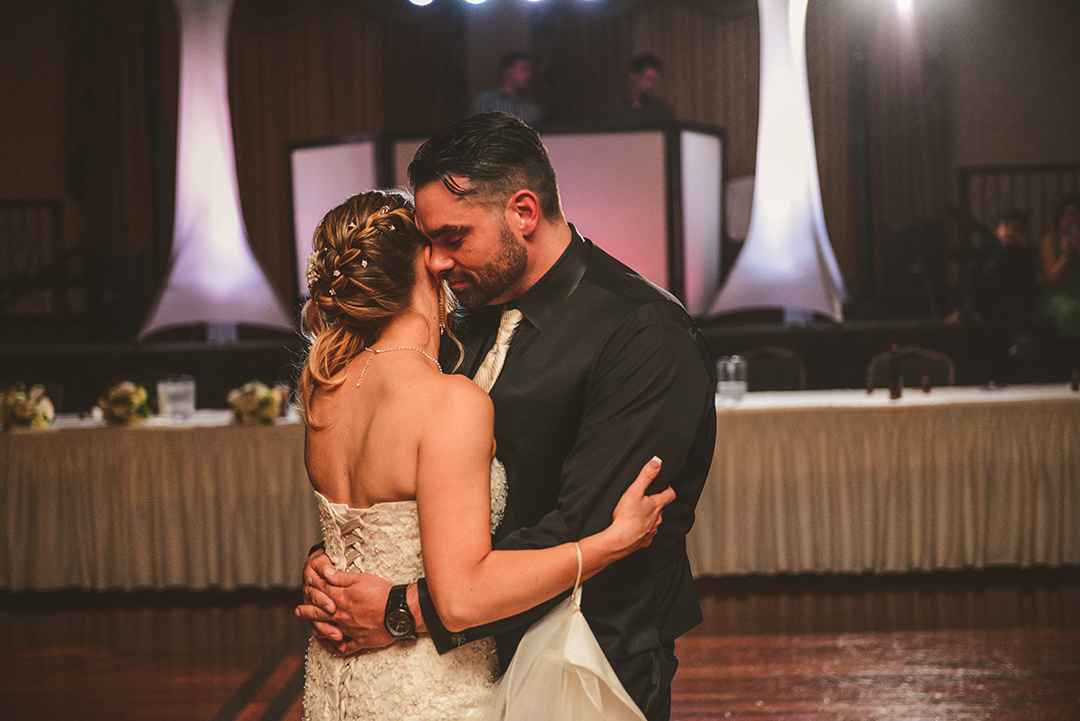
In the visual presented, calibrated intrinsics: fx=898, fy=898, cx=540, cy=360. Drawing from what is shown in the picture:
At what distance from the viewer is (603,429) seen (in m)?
1.36

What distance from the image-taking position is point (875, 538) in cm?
427

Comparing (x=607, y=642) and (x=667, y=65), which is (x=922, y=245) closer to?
(x=667, y=65)

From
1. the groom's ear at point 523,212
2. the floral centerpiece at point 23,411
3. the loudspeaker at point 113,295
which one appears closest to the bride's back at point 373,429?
the groom's ear at point 523,212

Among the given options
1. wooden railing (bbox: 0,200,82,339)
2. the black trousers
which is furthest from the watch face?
wooden railing (bbox: 0,200,82,339)

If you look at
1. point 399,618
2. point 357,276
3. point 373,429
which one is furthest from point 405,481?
point 357,276

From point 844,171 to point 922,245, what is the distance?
69.5 inches

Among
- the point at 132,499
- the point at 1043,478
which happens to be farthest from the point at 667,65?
the point at 132,499

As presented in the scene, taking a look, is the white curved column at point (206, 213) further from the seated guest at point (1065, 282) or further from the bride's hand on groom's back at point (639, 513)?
the seated guest at point (1065, 282)

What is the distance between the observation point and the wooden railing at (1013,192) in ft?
30.2

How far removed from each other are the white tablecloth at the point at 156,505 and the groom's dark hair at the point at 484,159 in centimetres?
312

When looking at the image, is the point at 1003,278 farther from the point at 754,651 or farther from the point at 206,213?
the point at 206,213

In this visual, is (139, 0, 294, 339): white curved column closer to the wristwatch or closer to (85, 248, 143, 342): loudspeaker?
(85, 248, 143, 342): loudspeaker

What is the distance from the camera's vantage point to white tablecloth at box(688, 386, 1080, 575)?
13.7ft

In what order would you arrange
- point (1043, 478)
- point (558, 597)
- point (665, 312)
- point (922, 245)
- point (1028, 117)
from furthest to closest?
point (1028, 117) < point (922, 245) < point (1043, 478) < point (665, 312) < point (558, 597)
